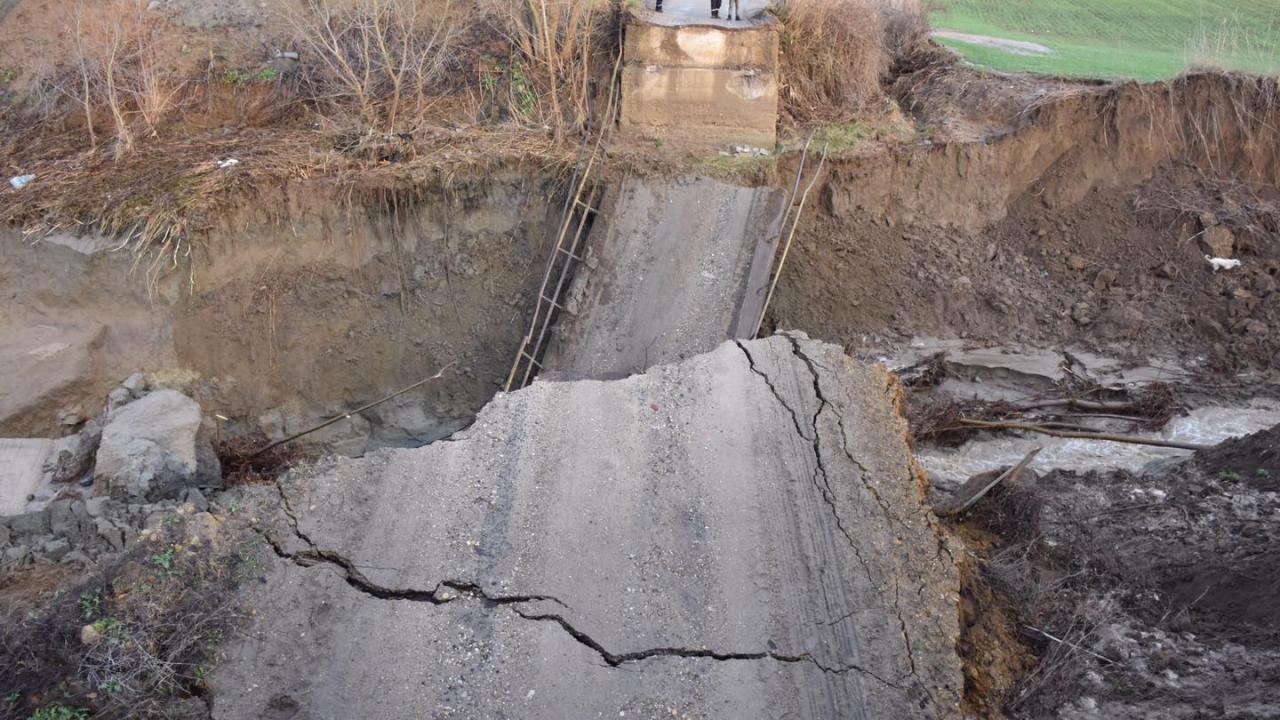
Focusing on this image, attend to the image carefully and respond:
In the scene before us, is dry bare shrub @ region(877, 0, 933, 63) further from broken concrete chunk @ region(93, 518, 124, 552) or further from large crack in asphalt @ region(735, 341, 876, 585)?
broken concrete chunk @ region(93, 518, 124, 552)

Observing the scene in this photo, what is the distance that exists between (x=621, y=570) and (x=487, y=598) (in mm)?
620

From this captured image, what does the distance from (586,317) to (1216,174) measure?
638cm

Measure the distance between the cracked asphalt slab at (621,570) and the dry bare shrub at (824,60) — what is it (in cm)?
460

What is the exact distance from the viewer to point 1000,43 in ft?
34.8

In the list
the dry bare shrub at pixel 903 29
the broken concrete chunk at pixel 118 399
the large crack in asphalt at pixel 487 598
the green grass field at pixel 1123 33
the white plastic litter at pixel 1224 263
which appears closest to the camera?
the large crack in asphalt at pixel 487 598

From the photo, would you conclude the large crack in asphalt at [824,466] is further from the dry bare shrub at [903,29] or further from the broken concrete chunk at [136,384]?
the dry bare shrub at [903,29]

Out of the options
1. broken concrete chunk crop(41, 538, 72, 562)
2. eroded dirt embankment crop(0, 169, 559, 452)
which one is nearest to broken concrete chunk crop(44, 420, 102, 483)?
eroded dirt embankment crop(0, 169, 559, 452)

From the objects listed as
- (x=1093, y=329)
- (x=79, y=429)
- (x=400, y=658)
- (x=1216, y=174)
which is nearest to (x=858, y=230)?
(x=1093, y=329)

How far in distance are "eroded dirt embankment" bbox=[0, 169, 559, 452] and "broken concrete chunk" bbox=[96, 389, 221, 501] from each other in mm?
918

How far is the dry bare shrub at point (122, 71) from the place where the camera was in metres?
8.05

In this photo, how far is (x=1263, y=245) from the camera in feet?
27.7

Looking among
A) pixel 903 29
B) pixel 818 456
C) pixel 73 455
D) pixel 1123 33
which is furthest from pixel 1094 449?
pixel 73 455

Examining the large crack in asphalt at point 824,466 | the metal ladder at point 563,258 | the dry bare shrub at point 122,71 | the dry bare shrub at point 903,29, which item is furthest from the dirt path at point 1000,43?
the dry bare shrub at point 122,71

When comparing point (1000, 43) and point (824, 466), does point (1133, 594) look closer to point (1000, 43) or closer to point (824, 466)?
point (824, 466)
